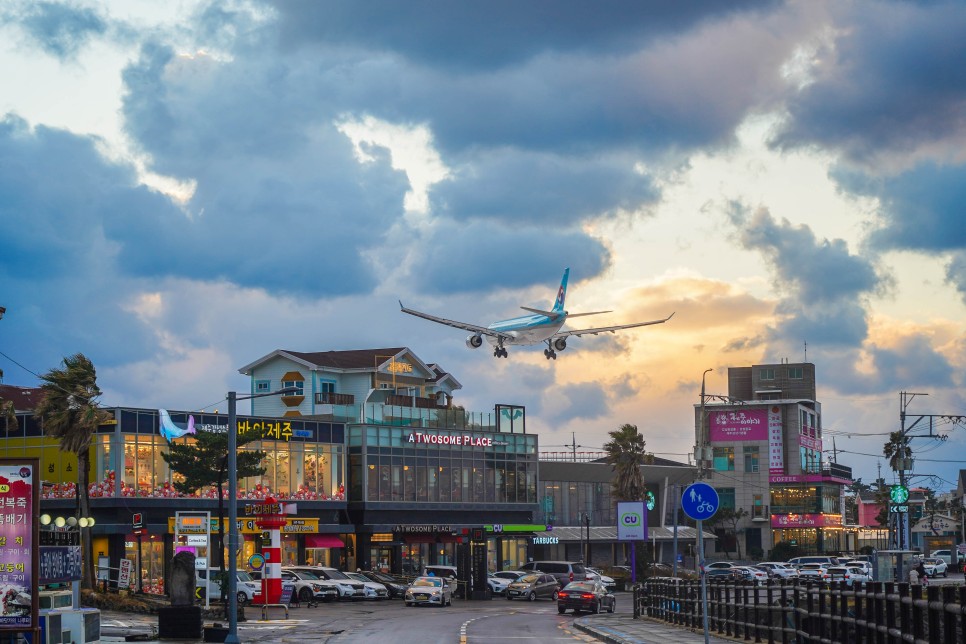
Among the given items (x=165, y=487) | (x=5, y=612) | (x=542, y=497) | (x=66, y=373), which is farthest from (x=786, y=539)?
(x=5, y=612)

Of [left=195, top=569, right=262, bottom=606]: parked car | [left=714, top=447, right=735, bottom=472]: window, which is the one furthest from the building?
[left=195, top=569, right=262, bottom=606]: parked car

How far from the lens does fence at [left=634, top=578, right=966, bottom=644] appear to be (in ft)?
53.0

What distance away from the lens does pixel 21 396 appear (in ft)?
320

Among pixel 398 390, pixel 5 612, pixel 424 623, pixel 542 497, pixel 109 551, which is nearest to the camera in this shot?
pixel 5 612

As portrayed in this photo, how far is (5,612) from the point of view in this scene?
78.2 feet

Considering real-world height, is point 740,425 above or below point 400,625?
above

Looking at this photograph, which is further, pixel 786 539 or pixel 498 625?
pixel 786 539

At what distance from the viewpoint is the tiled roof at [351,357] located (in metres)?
104

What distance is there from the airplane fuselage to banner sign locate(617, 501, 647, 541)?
90.6 feet

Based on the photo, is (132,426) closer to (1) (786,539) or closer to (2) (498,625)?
(2) (498,625)

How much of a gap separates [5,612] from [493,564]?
246 ft

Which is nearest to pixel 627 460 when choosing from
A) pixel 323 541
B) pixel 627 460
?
pixel 627 460

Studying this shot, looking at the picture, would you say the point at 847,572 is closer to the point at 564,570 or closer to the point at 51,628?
the point at 564,570

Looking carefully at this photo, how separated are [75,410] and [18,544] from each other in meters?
38.9
